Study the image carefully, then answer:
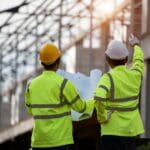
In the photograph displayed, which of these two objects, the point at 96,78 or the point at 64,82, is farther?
the point at 96,78

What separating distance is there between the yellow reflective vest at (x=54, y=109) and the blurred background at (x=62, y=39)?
182 cm

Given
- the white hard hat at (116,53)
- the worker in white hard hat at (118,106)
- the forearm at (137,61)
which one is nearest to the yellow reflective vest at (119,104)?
the worker in white hard hat at (118,106)

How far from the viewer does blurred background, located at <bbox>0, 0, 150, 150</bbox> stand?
2002 cm

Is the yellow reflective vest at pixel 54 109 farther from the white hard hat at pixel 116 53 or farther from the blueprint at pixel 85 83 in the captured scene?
the blueprint at pixel 85 83

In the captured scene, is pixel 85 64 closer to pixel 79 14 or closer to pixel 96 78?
pixel 79 14

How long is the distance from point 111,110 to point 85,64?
15786mm

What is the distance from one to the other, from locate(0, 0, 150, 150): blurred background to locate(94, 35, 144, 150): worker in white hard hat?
150 centimetres

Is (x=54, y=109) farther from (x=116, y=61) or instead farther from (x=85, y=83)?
(x=85, y=83)

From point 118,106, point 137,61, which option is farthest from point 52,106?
point 137,61

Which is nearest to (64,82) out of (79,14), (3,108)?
(79,14)

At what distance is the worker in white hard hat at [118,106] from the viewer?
778 centimetres

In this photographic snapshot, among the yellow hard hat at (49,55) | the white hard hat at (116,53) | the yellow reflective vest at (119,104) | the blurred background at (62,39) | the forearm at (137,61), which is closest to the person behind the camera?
the yellow hard hat at (49,55)

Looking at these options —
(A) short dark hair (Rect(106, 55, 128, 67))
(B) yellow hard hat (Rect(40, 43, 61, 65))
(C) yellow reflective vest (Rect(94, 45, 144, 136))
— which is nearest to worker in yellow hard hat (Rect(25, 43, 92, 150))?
(B) yellow hard hat (Rect(40, 43, 61, 65))

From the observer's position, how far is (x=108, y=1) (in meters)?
23.5
